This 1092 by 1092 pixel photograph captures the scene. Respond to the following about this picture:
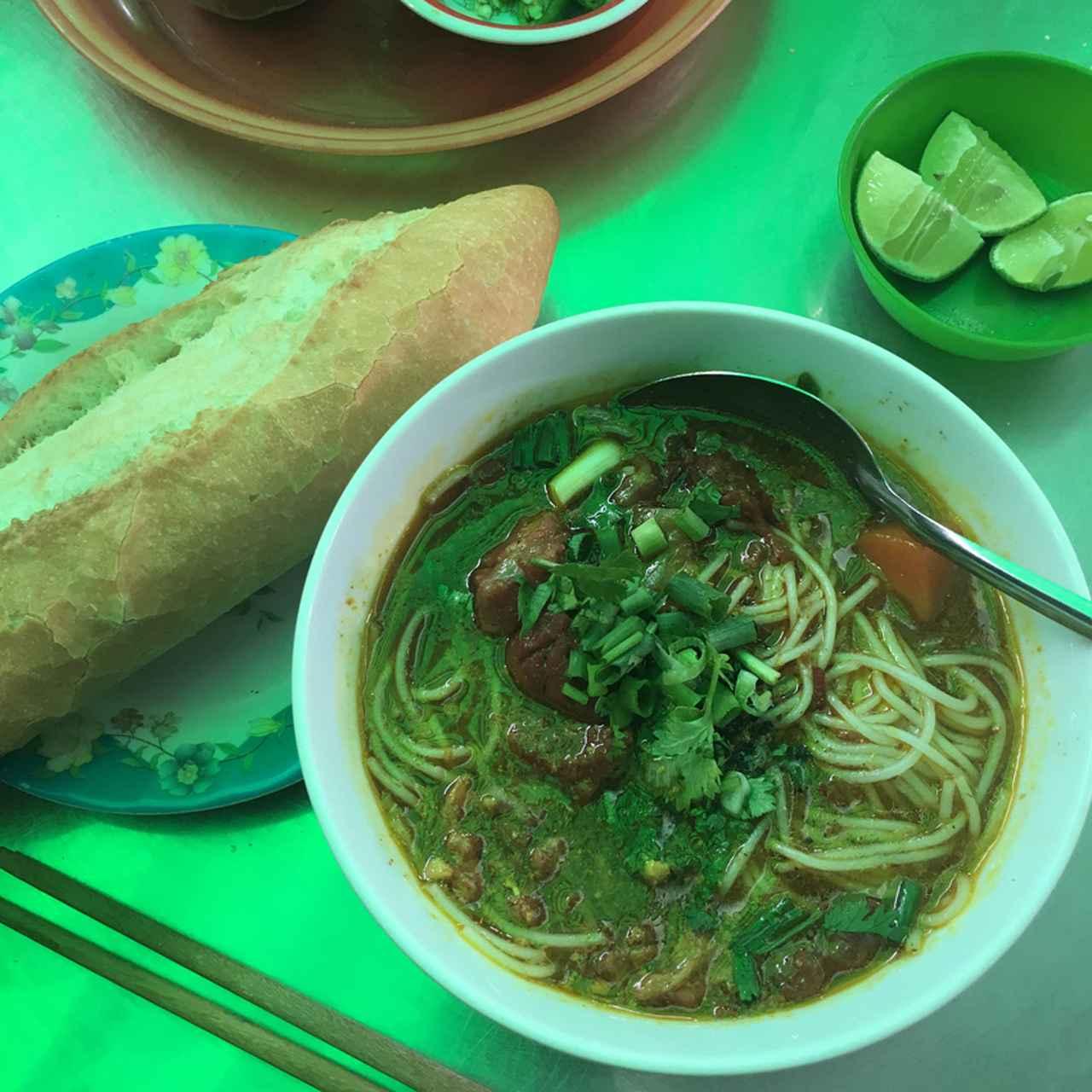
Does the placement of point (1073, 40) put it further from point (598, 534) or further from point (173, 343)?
point (173, 343)

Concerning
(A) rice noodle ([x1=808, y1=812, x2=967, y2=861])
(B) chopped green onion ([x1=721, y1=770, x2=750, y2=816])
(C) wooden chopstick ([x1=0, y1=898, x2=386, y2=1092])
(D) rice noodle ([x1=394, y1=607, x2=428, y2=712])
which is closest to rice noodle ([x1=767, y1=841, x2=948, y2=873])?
(A) rice noodle ([x1=808, y1=812, x2=967, y2=861])

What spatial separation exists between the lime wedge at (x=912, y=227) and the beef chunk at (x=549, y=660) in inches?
42.7

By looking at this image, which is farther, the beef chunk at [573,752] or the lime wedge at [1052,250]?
the lime wedge at [1052,250]

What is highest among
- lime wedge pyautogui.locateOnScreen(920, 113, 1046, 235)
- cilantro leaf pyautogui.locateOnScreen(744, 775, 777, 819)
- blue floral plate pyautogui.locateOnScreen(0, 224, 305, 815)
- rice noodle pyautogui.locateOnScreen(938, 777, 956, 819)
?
lime wedge pyautogui.locateOnScreen(920, 113, 1046, 235)

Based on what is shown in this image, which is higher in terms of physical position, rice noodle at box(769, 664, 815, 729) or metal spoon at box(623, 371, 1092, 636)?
→ metal spoon at box(623, 371, 1092, 636)

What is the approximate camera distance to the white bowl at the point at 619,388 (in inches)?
50.3

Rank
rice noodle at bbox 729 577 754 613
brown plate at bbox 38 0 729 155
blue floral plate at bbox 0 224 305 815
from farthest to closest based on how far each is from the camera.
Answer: brown plate at bbox 38 0 729 155
blue floral plate at bbox 0 224 305 815
rice noodle at bbox 729 577 754 613

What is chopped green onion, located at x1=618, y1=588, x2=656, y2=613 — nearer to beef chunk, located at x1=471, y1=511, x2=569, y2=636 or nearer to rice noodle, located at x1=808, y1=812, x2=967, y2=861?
beef chunk, located at x1=471, y1=511, x2=569, y2=636

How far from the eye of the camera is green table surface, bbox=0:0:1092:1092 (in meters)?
1.86

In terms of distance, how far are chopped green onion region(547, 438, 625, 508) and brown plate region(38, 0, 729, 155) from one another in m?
0.87

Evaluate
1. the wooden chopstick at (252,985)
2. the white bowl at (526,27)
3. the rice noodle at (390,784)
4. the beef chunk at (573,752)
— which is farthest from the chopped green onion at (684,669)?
the white bowl at (526,27)

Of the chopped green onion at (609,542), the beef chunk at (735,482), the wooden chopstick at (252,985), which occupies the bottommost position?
the wooden chopstick at (252,985)

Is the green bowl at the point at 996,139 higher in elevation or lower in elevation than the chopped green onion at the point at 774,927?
higher

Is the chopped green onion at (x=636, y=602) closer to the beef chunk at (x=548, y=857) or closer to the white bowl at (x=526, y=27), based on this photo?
the beef chunk at (x=548, y=857)
